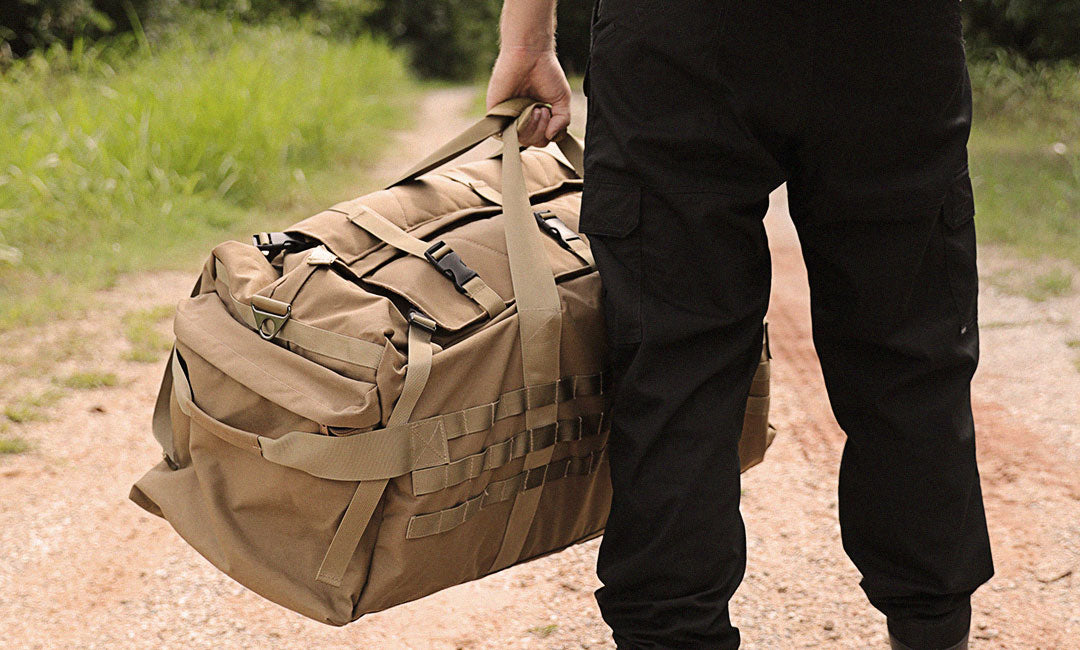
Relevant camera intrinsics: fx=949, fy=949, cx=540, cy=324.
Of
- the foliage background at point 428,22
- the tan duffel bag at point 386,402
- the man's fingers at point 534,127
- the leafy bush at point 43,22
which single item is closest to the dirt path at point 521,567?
the tan duffel bag at point 386,402

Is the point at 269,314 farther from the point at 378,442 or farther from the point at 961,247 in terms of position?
the point at 961,247

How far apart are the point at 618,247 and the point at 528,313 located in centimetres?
19

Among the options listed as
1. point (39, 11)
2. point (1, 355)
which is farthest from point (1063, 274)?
point (39, 11)

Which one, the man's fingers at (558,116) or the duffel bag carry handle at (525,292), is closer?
the duffel bag carry handle at (525,292)

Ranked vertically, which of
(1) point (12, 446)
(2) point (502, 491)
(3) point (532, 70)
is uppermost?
(3) point (532, 70)

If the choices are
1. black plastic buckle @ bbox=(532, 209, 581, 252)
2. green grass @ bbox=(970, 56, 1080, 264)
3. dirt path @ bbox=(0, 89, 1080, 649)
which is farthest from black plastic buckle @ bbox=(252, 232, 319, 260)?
green grass @ bbox=(970, 56, 1080, 264)

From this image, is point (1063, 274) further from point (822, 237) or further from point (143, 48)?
point (143, 48)

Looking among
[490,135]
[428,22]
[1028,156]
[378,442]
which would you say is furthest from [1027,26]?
[428,22]

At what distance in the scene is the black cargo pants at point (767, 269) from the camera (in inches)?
45.2

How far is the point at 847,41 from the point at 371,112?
7451mm

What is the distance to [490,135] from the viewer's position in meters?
1.51

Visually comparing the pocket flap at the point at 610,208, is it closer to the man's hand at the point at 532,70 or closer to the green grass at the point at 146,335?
the man's hand at the point at 532,70

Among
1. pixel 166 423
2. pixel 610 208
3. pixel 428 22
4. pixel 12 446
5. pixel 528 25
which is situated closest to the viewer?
pixel 610 208

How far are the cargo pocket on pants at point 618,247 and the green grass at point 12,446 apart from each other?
2.00 metres
